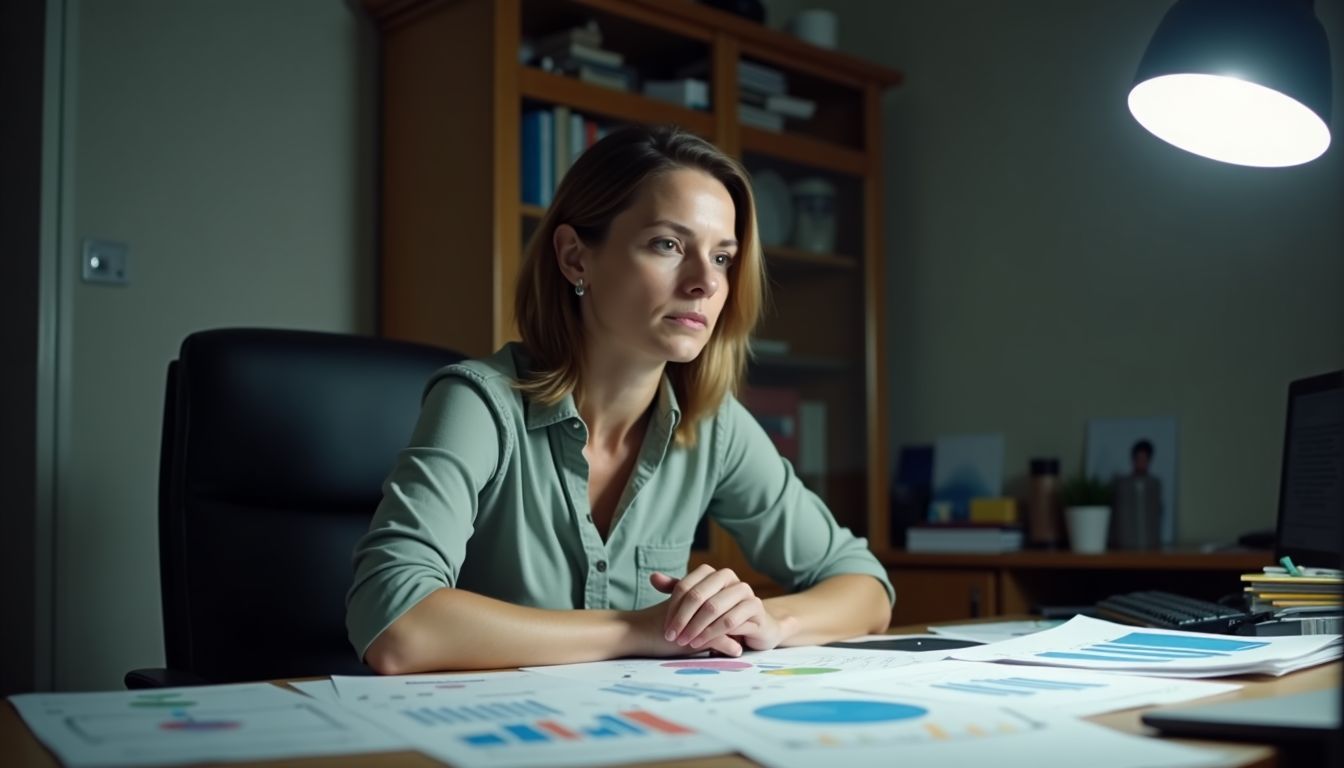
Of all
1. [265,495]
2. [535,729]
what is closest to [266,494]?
[265,495]

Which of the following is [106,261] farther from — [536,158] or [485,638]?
[485,638]

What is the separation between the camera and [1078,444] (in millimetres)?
2984

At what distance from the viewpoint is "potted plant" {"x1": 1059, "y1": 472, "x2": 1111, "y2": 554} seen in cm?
273

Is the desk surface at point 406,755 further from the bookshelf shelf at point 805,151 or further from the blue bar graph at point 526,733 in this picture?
the bookshelf shelf at point 805,151

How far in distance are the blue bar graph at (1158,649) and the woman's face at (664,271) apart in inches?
24.4

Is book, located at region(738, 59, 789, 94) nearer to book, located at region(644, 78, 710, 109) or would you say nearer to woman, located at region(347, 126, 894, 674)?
book, located at region(644, 78, 710, 109)

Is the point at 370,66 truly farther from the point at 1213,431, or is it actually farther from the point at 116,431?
the point at 1213,431

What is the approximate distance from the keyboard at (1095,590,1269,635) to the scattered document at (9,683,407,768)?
2.93 ft

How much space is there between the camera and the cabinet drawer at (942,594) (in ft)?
8.73

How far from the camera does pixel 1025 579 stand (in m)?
2.69

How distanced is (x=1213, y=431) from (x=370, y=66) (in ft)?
6.80

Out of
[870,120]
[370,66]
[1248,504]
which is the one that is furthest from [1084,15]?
[370,66]

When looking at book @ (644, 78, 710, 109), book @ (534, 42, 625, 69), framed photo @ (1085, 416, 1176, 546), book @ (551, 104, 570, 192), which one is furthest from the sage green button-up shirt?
framed photo @ (1085, 416, 1176, 546)

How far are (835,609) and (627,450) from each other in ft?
1.23
